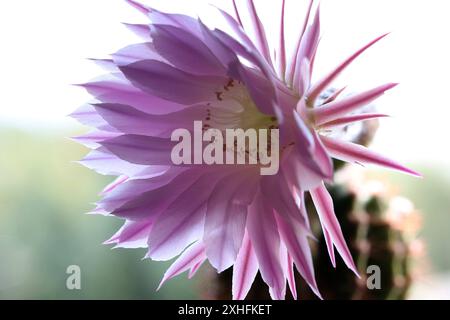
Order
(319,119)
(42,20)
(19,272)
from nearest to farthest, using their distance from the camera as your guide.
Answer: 1. (319,119)
2. (42,20)
3. (19,272)

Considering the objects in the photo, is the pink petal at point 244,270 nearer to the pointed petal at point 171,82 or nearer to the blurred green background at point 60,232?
the pointed petal at point 171,82

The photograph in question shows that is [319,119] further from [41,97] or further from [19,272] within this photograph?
[19,272]

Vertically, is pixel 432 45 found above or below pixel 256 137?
above

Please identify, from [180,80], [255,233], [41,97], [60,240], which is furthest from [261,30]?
[60,240]

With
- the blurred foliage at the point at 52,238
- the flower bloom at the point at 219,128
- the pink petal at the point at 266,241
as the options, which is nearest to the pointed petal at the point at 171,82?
the flower bloom at the point at 219,128

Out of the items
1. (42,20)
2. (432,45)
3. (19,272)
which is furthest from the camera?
(19,272)

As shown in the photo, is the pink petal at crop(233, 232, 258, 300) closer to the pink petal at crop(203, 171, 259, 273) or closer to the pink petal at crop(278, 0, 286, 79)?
the pink petal at crop(203, 171, 259, 273)

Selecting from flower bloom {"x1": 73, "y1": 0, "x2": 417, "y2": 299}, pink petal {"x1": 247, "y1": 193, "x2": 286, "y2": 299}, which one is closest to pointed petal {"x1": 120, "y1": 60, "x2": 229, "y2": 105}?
flower bloom {"x1": 73, "y1": 0, "x2": 417, "y2": 299}
